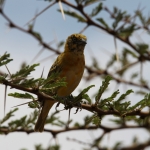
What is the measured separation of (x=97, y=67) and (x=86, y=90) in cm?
273

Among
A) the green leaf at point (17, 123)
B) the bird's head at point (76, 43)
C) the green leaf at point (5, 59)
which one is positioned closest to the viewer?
the green leaf at point (5, 59)

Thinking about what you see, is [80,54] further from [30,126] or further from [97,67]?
[30,126]

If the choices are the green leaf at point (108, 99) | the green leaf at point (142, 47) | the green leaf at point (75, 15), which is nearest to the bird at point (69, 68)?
the green leaf at point (75, 15)

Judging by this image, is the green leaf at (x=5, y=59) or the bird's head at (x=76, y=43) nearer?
the green leaf at (x=5, y=59)

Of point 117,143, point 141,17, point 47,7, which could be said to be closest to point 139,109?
point 47,7

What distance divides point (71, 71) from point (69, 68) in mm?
64

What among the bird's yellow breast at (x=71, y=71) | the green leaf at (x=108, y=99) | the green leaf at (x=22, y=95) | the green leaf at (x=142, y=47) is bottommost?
the green leaf at (x=22, y=95)

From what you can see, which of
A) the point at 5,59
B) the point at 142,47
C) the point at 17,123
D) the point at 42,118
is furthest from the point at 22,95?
the point at 142,47

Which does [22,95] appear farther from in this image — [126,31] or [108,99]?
[126,31]

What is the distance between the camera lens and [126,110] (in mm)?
3123

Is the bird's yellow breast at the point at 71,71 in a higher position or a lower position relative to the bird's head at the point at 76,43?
lower

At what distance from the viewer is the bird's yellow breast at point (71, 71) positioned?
4512 millimetres

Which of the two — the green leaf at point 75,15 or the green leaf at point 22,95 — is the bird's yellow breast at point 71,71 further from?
the green leaf at point 22,95

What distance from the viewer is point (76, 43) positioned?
519 centimetres
